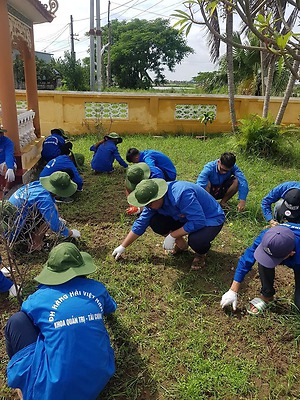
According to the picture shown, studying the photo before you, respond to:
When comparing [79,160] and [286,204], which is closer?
[286,204]

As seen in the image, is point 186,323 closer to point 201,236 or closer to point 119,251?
point 201,236

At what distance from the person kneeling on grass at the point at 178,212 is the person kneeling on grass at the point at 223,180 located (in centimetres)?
A: 101

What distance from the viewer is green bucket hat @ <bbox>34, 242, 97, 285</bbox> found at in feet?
6.09

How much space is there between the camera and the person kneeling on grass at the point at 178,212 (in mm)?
2891

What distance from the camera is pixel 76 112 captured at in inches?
372

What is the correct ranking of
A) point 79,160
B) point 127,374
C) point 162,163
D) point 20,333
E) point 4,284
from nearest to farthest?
point 20,333
point 127,374
point 4,284
point 162,163
point 79,160

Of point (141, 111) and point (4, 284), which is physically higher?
point (141, 111)

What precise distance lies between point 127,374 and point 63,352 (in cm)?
72

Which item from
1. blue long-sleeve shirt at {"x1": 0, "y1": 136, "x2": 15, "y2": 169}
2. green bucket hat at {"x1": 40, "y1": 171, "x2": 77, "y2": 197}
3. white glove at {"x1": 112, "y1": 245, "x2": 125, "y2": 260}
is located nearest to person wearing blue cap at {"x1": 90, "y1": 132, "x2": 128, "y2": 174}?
blue long-sleeve shirt at {"x1": 0, "y1": 136, "x2": 15, "y2": 169}

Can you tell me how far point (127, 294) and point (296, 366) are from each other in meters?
1.36

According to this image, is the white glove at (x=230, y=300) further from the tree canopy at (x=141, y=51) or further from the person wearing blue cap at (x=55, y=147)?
the tree canopy at (x=141, y=51)

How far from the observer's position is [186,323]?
2.65 metres

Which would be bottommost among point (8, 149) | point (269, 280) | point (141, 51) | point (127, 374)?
point (127, 374)

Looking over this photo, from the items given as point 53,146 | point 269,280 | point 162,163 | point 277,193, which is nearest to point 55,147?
point 53,146
